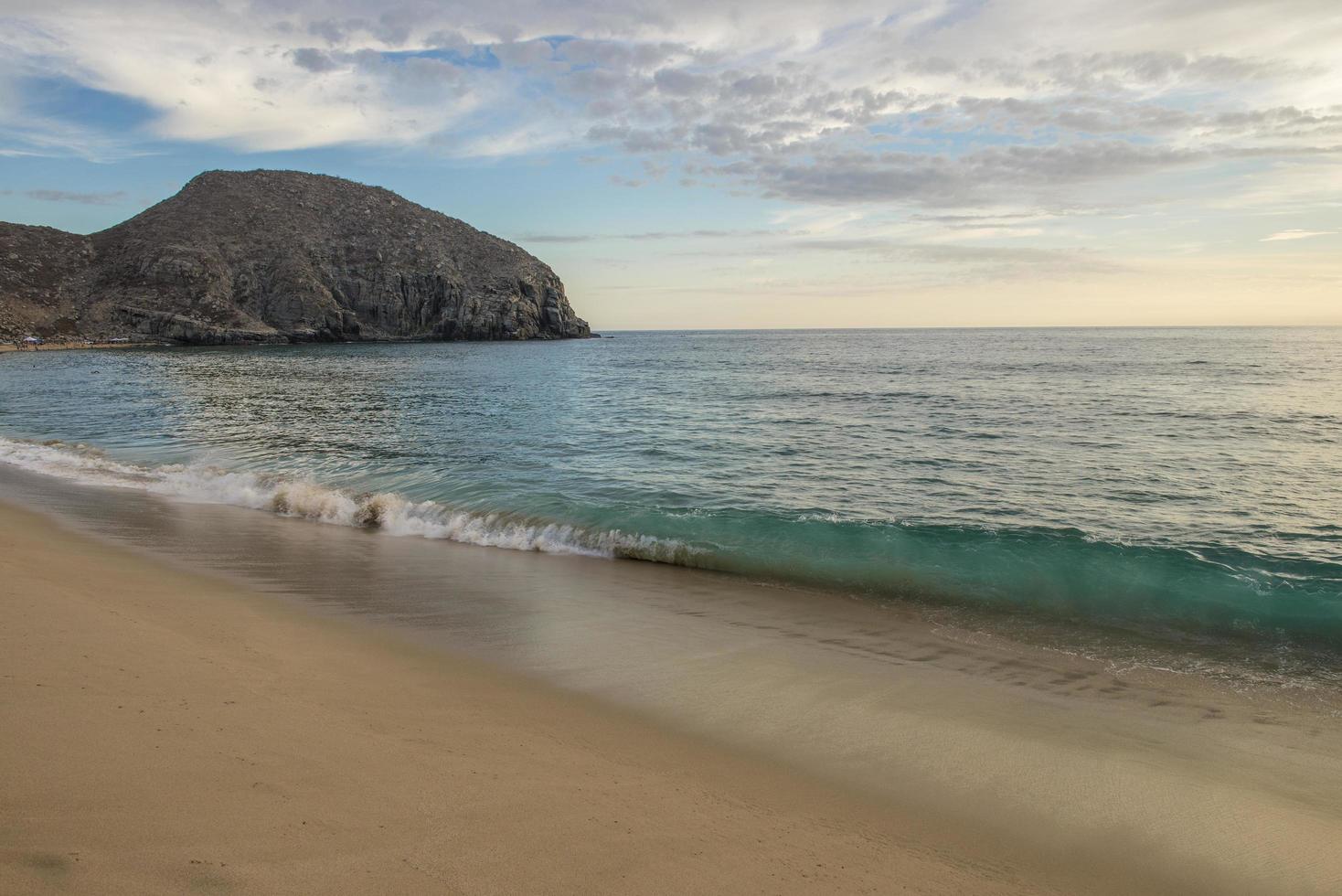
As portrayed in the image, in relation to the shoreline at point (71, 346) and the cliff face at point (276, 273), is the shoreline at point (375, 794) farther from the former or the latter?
the cliff face at point (276, 273)

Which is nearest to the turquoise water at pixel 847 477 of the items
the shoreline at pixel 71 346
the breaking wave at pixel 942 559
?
the breaking wave at pixel 942 559

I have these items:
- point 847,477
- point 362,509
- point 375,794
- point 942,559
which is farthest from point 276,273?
point 375,794

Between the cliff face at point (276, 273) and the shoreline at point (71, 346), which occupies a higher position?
the cliff face at point (276, 273)

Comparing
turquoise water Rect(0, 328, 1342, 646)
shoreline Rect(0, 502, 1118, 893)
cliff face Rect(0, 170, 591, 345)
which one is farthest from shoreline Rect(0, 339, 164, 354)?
shoreline Rect(0, 502, 1118, 893)

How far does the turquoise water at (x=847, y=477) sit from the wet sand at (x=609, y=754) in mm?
2294

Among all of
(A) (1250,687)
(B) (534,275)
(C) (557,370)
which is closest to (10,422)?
(A) (1250,687)

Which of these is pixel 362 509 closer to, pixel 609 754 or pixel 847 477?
pixel 609 754

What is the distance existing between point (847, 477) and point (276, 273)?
10914cm

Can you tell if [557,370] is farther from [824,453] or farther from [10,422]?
[824,453]

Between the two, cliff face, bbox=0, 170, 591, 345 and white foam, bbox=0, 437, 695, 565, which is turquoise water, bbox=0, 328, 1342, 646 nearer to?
white foam, bbox=0, 437, 695, 565

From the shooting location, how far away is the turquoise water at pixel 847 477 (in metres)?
8.86

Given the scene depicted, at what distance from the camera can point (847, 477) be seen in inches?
563

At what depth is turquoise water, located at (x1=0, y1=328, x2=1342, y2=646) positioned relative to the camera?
886 cm

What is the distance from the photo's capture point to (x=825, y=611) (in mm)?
7828
